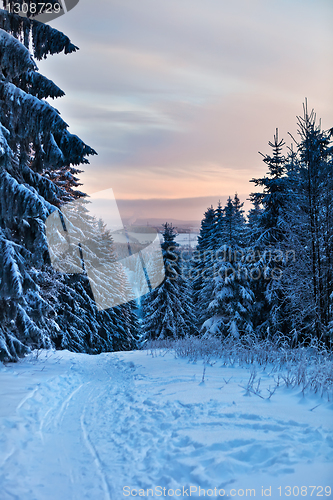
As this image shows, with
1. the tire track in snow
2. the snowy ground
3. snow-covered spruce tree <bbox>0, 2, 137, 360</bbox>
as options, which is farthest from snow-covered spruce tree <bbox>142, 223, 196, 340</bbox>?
the tire track in snow

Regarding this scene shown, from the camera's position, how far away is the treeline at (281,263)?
1177cm

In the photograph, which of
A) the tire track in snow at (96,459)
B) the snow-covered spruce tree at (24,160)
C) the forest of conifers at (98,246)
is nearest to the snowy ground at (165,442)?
the tire track in snow at (96,459)

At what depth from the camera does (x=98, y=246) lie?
24.0 metres

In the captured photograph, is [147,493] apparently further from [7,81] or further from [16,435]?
[7,81]

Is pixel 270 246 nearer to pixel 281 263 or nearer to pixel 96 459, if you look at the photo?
pixel 281 263

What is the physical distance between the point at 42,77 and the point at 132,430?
8.61 metres

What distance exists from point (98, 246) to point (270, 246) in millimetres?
13426

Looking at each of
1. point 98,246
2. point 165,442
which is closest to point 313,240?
point 165,442

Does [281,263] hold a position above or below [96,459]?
above

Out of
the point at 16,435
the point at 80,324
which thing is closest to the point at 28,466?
the point at 16,435

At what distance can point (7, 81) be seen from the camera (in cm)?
750

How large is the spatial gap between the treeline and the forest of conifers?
6 centimetres

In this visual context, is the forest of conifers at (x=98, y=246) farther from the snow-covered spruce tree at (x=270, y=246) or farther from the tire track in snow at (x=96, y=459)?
the tire track in snow at (x=96, y=459)

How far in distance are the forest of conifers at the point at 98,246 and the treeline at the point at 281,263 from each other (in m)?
0.06
